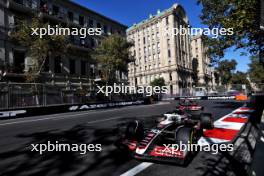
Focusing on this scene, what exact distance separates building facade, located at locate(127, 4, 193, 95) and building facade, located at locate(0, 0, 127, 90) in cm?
2073

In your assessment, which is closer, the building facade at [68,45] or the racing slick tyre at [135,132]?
the racing slick tyre at [135,132]

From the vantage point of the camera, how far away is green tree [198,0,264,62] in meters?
8.47

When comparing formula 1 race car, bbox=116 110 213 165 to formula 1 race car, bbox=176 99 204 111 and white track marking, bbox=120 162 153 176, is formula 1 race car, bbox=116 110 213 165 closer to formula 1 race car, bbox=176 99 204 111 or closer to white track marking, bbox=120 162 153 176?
white track marking, bbox=120 162 153 176

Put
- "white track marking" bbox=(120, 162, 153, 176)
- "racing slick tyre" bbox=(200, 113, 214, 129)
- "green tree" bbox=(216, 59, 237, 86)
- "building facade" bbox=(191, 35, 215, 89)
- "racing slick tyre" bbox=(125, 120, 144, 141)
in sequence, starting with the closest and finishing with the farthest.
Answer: "white track marking" bbox=(120, 162, 153, 176), "racing slick tyre" bbox=(125, 120, 144, 141), "racing slick tyre" bbox=(200, 113, 214, 129), "green tree" bbox=(216, 59, 237, 86), "building facade" bbox=(191, 35, 215, 89)

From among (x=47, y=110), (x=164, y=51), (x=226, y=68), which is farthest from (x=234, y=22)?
(x=226, y=68)

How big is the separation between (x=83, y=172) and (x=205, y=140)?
12.3 ft

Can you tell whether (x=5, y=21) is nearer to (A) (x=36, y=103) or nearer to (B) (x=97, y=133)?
(A) (x=36, y=103)

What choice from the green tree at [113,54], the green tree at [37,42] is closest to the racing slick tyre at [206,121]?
the green tree at [37,42]

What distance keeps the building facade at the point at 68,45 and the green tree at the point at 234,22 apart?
519 inches

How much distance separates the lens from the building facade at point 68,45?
20000 millimetres

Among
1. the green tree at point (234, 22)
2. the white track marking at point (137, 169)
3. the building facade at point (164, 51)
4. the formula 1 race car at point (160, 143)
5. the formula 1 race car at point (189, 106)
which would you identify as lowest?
the white track marking at point (137, 169)

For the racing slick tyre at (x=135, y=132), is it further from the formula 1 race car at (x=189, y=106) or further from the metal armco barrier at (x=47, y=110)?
the metal armco barrier at (x=47, y=110)

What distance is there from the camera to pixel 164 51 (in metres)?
53.0

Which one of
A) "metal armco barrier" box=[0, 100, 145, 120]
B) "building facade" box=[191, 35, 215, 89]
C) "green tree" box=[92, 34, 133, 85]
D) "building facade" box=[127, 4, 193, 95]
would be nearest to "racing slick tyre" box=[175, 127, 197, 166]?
"metal armco barrier" box=[0, 100, 145, 120]
